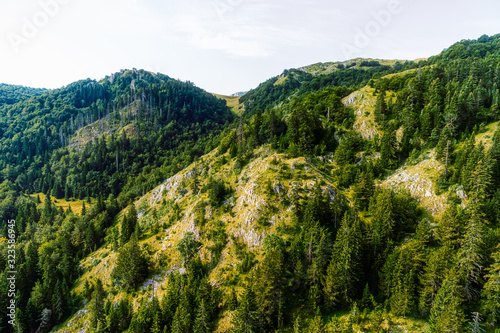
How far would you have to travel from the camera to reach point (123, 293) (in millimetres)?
74312

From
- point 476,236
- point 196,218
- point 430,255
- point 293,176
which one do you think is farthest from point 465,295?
point 196,218

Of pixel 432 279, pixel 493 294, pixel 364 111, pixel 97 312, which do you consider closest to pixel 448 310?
pixel 432 279

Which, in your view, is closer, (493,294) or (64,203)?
(493,294)

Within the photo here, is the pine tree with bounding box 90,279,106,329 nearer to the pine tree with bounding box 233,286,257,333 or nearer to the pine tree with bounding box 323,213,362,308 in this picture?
the pine tree with bounding box 233,286,257,333

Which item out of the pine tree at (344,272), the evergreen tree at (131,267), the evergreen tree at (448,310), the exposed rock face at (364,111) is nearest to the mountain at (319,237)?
the evergreen tree at (448,310)

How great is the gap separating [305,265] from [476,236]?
3592cm

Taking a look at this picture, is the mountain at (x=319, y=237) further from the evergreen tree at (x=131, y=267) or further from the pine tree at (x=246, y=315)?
the evergreen tree at (x=131, y=267)

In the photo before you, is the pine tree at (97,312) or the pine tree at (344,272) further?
the pine tree at (97,312)

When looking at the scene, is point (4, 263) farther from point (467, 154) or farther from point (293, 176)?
point (467, 154)

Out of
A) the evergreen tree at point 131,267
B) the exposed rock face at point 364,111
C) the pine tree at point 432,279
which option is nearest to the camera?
the pine tree at point 432,279

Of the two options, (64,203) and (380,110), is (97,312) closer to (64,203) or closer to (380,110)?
(380,110)

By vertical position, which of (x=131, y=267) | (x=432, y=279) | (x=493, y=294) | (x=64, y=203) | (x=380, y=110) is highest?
(x=380, y=110)

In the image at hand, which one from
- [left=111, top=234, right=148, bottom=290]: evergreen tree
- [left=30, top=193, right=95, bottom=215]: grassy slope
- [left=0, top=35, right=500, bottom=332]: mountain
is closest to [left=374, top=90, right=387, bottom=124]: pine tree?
[left=0, top=35, right=500, bottom=332]: mountain

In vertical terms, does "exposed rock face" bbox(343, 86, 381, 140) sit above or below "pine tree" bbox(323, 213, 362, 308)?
above
